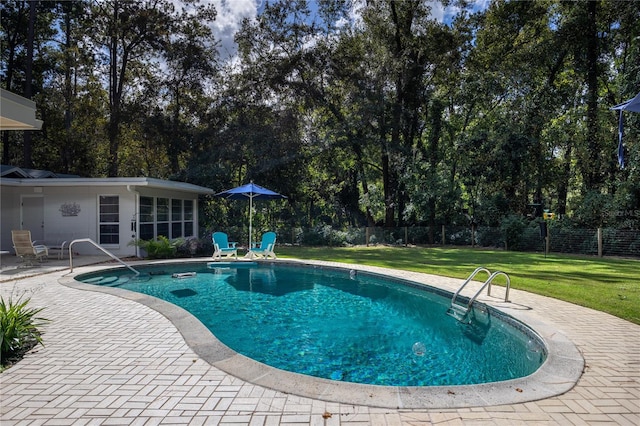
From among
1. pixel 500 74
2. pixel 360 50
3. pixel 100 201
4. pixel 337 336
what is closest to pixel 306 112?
pixel 360 50

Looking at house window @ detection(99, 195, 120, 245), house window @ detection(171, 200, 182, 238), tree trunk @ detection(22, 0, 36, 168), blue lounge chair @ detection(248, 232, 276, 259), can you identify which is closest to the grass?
blue lounge chair @ detection(248, 232, 276, 259)

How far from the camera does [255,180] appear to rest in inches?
743

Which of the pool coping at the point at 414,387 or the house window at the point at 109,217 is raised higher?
the house window at the point at 109,217

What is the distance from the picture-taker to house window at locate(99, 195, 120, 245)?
1252cm

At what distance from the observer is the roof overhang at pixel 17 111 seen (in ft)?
11.7

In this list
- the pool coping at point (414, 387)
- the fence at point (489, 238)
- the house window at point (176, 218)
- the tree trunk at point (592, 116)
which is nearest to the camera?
the pool coping at point (414, 387)

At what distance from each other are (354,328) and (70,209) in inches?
460

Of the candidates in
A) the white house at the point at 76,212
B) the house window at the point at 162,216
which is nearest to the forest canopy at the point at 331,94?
the house window at the point at 162,216

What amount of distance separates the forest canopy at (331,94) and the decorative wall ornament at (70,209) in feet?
20.1

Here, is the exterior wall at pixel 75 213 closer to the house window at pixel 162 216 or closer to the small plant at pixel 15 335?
the house window at pixel 162 216

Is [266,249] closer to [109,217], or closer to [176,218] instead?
[176,218]

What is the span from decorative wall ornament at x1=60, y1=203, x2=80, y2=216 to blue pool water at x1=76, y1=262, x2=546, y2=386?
14.0ft

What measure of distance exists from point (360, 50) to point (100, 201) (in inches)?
591

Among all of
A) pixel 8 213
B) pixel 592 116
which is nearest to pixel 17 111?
pixel 8 213
